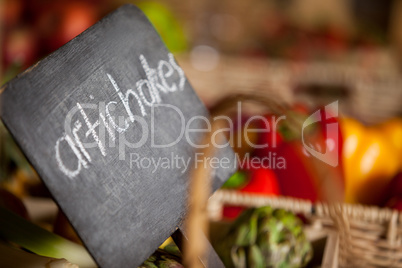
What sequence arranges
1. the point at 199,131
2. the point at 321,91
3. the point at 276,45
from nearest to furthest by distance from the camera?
1. the point at 199,131
2. the point at 321,91
3. the point at 276,45

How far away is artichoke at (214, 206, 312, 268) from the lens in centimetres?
64

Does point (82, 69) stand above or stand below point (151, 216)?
above

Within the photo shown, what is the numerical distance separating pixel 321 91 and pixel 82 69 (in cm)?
136

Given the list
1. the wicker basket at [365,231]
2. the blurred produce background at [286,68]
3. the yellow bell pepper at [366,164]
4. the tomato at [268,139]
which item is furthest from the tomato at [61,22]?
the wicker basket at [365,231]

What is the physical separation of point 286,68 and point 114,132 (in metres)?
1.22

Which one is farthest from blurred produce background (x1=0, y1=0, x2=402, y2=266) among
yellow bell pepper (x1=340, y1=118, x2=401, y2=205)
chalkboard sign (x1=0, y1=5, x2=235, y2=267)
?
chalkboard sign (x1=0, y1=5, x2=235, y2=267)

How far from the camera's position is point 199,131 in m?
0.60

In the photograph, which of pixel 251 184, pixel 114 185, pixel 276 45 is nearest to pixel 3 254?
pixel 114 185

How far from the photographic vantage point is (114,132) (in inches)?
20.2

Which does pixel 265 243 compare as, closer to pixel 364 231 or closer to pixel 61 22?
pixel 364 231

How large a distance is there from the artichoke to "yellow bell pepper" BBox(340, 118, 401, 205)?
0.31 meters

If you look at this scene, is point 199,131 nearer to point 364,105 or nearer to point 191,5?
point 364,105

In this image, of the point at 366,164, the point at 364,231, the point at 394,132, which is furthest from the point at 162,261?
the point at 394,132

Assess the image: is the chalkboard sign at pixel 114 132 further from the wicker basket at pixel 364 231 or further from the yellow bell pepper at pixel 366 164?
the yellow bell pepper at pixel 366 164
